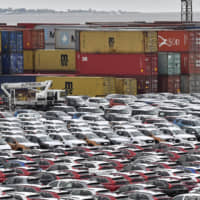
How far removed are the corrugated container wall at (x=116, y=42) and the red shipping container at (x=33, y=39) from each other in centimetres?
828

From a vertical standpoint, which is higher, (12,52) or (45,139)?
(12,52)

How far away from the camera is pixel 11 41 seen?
64688mm

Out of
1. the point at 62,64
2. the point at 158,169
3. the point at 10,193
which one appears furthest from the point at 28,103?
the point at 10,193

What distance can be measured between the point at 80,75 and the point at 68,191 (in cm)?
3983

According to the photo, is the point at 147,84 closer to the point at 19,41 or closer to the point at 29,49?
the point at 19,41

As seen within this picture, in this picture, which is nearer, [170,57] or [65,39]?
[170,57]

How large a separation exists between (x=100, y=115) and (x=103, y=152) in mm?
14471

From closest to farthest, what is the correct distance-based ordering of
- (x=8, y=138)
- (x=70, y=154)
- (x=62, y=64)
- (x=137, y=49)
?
(x=70, y=154) → (x=8, y=138) → (x=137, y=49) → (x=62, y=64)

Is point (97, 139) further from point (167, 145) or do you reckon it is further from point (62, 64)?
point (62, 64)

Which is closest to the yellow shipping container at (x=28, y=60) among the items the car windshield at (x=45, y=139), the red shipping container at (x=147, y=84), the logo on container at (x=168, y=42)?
the red shipping container at (x=147, y=84)

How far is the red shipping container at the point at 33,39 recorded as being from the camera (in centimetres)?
6881

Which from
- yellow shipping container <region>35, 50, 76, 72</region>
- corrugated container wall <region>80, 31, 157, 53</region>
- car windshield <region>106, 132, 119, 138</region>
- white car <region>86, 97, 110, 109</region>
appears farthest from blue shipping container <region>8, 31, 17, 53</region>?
car windshield <region>106, 132, 119, 138</region>

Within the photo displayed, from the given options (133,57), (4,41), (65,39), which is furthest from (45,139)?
(65,39)

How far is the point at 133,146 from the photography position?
33344 mm
